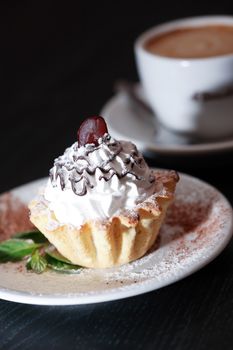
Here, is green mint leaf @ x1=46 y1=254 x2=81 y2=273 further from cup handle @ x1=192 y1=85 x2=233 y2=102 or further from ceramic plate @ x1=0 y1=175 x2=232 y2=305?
cup handle @ x1=192 y1=85 x2=233 y2=102

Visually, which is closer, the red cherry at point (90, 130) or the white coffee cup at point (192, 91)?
the red cherry at point (90, 130)

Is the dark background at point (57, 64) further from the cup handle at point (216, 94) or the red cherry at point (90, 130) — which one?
the red cherry at point (90, 130)

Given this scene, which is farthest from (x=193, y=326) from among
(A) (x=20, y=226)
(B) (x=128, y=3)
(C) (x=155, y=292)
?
(B) (x=128, y=3)

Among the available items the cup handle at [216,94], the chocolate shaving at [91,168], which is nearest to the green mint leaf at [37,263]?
the chocolate shaving at [91,168]

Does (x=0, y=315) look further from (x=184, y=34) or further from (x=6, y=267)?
(x=184, y=34)

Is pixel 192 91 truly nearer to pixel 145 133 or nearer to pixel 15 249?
pixel 145 133

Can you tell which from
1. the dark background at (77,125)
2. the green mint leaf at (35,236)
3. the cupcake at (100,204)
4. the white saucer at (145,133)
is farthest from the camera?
the white saucer at (145,133)

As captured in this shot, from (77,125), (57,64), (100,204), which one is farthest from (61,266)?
(57,64)
